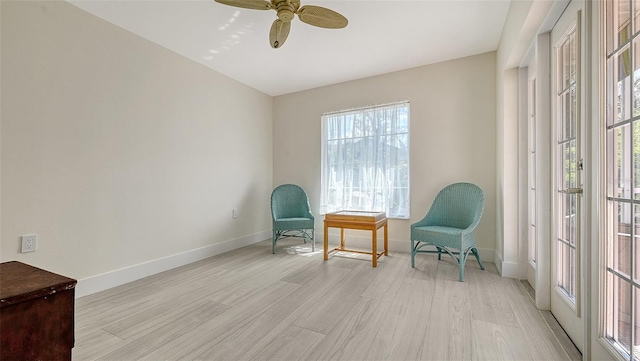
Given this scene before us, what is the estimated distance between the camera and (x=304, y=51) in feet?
10.1

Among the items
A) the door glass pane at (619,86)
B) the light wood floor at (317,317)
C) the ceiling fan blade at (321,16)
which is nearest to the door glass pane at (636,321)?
the light wood floor at (317,317)

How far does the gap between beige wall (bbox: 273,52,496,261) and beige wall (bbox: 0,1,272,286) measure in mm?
1780

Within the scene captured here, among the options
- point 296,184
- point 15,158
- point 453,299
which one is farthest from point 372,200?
point 15,158

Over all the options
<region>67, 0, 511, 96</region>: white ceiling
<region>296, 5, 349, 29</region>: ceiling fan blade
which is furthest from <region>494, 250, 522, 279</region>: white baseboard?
<region>296, 5, 349, 29</region>: ceiling fan blade

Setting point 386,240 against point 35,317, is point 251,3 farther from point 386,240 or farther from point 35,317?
point 386,240

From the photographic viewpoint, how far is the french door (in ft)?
4.83

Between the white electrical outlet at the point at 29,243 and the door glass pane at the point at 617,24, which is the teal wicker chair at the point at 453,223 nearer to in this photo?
the door glass pane at the point at 617,24

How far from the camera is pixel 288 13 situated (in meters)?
1.96

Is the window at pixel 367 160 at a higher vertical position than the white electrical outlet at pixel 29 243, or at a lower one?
higher

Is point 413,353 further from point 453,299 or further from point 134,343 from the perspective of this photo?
point 134,343

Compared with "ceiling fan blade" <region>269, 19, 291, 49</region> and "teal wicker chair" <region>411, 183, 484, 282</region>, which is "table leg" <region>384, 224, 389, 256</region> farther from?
"ceiling fan blade" <region>269, 19, 291, 49</region>

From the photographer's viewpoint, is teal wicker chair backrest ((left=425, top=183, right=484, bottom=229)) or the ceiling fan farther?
teal wicker chair backrest ((left=425, top=183, right=484, bottom=229))

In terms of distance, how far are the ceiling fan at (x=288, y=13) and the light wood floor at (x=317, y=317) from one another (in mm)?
2123

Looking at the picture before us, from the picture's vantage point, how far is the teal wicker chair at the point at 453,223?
2629 millimetres
